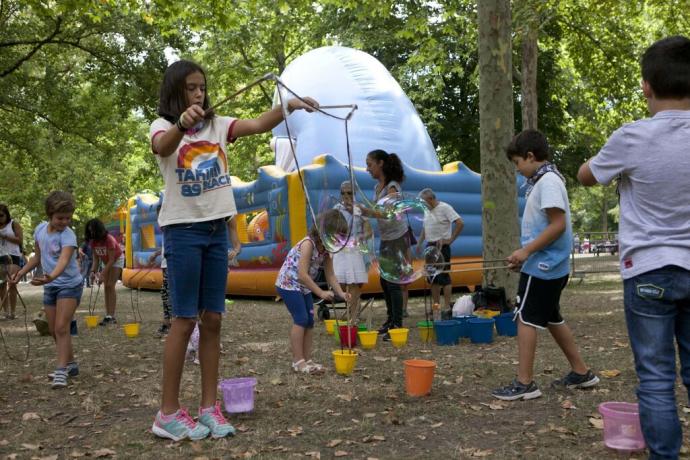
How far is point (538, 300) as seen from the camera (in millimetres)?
4297

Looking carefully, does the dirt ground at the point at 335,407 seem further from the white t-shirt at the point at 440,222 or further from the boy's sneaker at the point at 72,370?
the white t-shirt at the point at 440,222

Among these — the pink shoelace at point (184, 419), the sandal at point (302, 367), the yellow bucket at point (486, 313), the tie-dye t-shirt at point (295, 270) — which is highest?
the tie-dye t-shirt at point (295, 270)

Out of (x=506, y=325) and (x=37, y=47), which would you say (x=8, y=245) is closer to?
(x=37, y=47)

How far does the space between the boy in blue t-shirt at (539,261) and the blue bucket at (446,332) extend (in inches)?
89.3

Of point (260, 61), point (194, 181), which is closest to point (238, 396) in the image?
point (194, 181)

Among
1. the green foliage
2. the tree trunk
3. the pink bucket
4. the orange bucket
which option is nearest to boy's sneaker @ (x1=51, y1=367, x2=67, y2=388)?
the orange bucket

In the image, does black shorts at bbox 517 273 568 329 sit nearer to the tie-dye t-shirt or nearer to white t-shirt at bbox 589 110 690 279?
white t-shirt at bbox 589 110 690 279

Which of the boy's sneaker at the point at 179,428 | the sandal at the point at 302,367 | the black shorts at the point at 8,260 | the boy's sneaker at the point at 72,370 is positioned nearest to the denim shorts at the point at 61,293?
the boy's sneaker at the point at 72,370

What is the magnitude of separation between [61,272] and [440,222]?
4247 mm

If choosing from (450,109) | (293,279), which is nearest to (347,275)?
(293,279)

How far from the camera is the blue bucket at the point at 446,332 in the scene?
6.73m

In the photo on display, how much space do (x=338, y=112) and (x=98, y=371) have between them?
27.6 ft

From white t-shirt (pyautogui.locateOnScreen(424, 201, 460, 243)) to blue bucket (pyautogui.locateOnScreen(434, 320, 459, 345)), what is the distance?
95cm

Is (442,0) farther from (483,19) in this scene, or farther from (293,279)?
(293,279)
